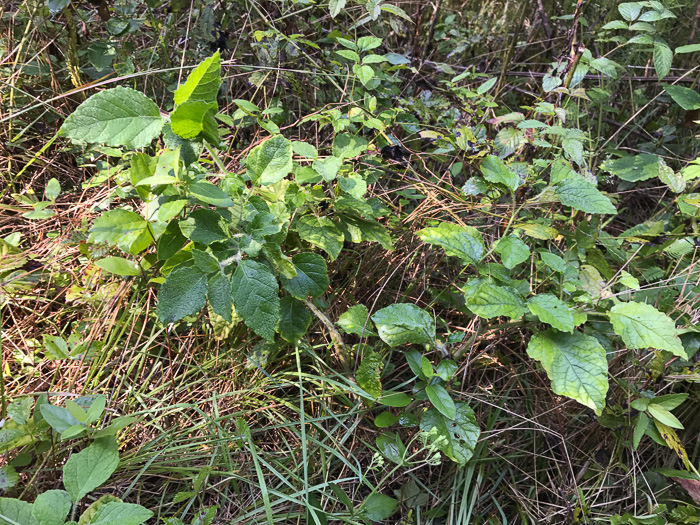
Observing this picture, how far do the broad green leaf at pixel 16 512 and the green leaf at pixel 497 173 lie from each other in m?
1.20

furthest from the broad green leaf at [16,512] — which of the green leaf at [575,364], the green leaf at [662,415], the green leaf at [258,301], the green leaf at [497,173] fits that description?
the green leaf at [662,415]

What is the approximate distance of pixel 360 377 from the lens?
44.5 inches

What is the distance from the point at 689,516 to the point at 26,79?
104 inches

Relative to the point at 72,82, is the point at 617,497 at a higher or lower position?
lower

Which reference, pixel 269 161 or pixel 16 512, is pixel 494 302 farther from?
pixel 16 512

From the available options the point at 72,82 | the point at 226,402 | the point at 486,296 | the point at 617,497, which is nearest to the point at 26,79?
the point at 72,82

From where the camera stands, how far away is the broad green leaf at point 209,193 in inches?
35.7

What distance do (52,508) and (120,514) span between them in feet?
0.39

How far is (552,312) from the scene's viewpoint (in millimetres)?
960

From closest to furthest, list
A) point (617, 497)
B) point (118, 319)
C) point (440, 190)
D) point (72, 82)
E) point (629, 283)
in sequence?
point (629, 283)
point (617, 497)
point (118, 319)
point (440, 190)
point (72, 82)

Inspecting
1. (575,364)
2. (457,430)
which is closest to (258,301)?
(457,430)

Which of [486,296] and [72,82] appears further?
[72,82]

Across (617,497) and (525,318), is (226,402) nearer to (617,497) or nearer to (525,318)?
(525,318)

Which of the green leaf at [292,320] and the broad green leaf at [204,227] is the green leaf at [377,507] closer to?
the green leaf at [292,320]
